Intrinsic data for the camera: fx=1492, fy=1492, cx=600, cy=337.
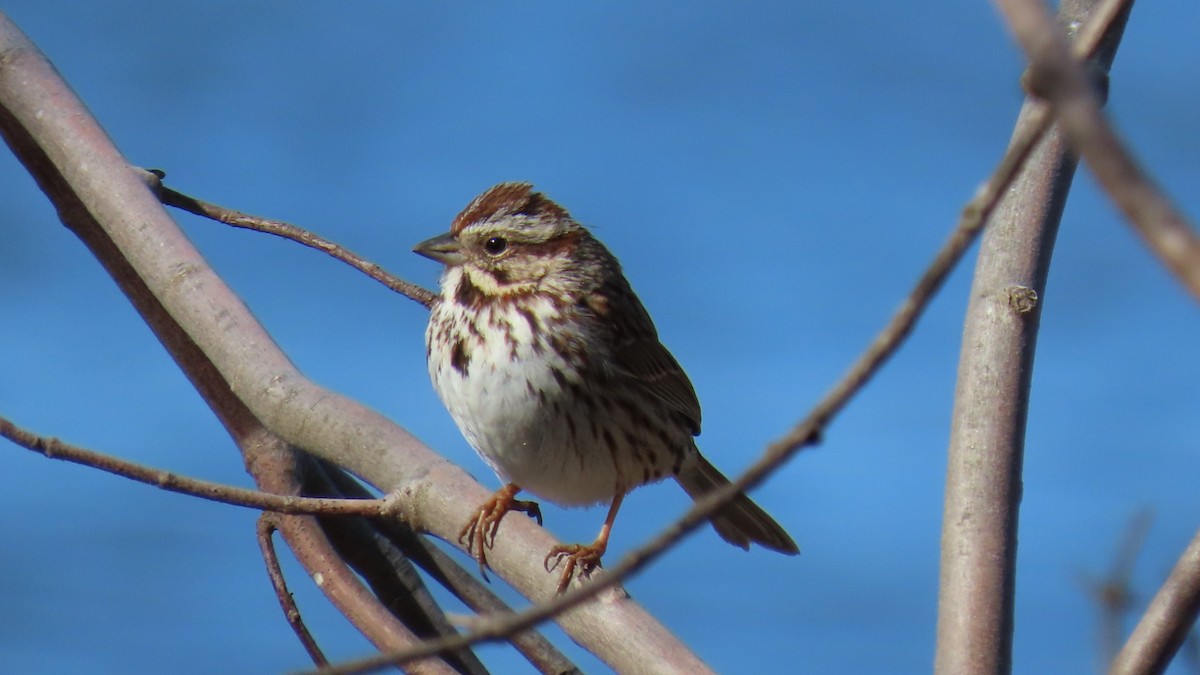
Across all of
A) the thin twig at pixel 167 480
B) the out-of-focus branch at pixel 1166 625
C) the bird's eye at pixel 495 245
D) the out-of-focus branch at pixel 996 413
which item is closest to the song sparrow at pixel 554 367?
the bird's eye at pixel 495 245

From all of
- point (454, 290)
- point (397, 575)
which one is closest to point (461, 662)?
point (397, 575)

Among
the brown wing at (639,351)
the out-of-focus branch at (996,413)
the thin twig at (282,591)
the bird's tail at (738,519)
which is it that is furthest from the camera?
the bird's tail at (738,519)

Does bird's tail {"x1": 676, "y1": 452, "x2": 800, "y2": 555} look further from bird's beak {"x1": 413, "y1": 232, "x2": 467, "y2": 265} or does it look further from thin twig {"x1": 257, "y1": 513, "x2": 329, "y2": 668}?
thin twig {"x1": 257, "y1": 513, "x2": 329, "y2": 668}

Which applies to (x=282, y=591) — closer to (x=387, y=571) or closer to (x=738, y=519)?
(x=387, y=571)

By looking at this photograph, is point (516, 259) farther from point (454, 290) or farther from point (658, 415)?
point (658, 415)

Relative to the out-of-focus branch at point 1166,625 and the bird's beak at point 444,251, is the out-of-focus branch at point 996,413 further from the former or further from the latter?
the bird's beak at point 444,251

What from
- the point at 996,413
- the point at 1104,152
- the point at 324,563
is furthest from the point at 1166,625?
the point at 324,563
